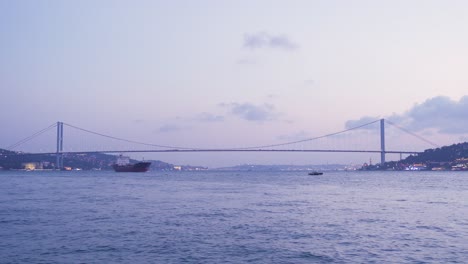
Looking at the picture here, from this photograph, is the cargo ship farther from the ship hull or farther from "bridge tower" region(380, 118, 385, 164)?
"bridge tower" region(380, 118, 385, 164)

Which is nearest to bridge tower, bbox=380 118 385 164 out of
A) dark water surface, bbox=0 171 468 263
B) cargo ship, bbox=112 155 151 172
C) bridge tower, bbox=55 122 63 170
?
cargo ship, bbox=112 155 151 172

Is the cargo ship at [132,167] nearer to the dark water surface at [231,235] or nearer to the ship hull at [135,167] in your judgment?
the ship hull at [135,167]

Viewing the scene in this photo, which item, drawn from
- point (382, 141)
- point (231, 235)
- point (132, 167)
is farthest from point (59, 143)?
point (231, 235)

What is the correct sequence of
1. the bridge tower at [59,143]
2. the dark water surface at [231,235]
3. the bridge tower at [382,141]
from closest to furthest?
1. the dark water surface at [231,235]
2. the bridge tower at [382,141]
3. the bridge tower at [59,143]

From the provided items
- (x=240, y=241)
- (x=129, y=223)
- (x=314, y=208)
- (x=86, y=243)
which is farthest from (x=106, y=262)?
(x=314, y=208)

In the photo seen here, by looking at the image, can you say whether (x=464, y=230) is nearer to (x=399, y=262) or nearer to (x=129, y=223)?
(x=399, y=262)

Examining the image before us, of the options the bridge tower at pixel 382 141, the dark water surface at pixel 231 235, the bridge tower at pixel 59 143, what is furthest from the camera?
the bridge tower at pixel 59 143

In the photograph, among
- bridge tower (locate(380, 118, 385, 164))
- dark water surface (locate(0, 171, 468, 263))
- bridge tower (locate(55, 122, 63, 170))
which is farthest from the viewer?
bridge tower (locate(55, 122, 63, 170))

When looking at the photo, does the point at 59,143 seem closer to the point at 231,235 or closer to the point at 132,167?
the point at 132,167

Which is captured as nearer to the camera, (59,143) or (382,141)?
(382,141)

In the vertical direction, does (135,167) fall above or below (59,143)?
below

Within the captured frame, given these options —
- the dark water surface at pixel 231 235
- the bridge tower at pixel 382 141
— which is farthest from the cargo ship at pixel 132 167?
the dark water surface at pixel 231 235

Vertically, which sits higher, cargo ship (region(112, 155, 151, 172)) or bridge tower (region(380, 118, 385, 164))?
bridge tower (region(380, 118, 385, 164))

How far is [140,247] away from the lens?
14.4 m
